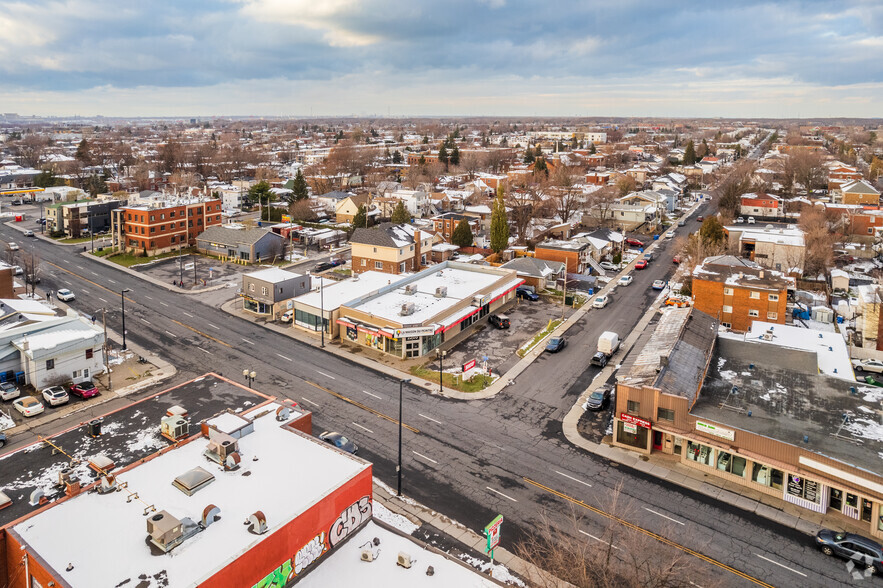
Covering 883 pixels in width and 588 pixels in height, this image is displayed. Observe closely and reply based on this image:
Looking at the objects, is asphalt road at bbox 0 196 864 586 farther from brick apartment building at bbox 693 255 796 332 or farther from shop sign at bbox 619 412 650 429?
brick apartment building at bbox 693 255 796 332

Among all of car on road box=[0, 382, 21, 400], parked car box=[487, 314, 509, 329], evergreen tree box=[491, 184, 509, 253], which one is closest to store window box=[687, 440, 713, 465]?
parked car box=[487, 314, 509, 329]

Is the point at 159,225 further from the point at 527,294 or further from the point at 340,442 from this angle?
the point at 340,442

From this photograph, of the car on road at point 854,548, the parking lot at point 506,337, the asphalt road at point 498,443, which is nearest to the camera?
the car on road at point 854,548

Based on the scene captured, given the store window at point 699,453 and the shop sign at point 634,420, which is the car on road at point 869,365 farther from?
the shop sign at point 634,420

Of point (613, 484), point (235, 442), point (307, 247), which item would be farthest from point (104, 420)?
point (307, 247)

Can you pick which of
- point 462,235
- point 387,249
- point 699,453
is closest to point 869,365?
point 699,453

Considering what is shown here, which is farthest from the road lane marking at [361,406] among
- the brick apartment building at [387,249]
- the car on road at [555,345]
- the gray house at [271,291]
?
the brick apartment building at [387,249]
